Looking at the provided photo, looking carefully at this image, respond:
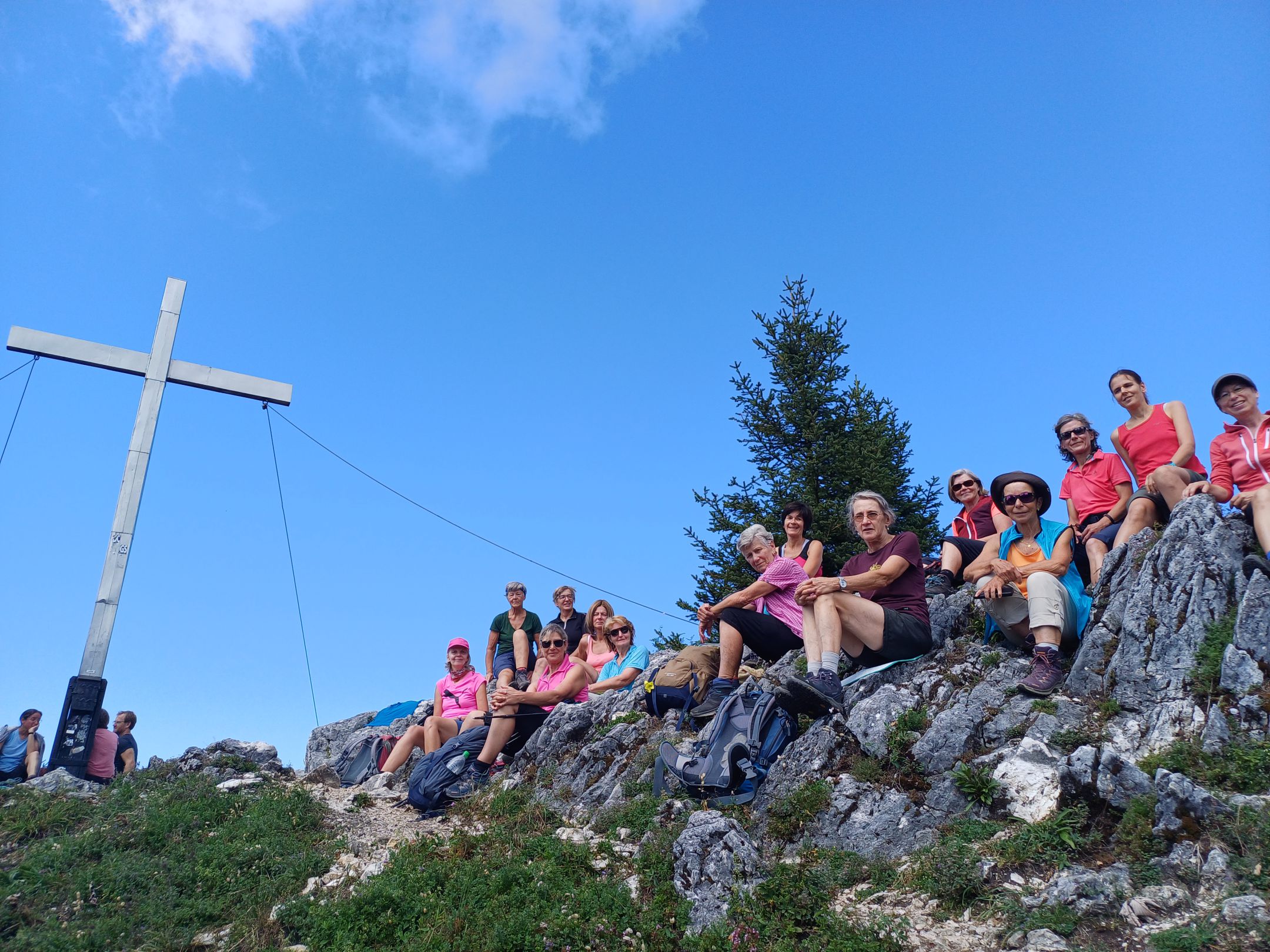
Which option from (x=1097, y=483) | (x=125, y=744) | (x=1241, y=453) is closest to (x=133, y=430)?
Answer: (x=125, y=744)

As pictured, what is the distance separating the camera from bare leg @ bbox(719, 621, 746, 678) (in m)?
8.37

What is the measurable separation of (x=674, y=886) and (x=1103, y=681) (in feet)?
11.6

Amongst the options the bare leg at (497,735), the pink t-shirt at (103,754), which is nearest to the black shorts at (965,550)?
the bare leg at (497,735)

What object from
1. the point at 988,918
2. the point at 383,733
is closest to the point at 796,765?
the point at 988,918

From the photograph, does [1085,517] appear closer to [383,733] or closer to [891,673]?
[891,673]

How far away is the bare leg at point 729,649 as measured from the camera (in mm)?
8367

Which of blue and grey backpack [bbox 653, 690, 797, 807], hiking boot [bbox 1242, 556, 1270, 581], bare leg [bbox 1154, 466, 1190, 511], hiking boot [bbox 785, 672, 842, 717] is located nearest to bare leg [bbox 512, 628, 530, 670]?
blue and grey backpack [bbox 653, 690, 797, 807]

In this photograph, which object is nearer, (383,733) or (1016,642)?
(1016,642)

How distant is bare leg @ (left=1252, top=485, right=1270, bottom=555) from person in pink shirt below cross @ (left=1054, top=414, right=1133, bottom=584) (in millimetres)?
1371

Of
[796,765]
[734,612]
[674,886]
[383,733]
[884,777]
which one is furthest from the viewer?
[383,733]

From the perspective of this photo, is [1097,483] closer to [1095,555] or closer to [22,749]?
[1095,555]

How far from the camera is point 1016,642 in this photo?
300 inches

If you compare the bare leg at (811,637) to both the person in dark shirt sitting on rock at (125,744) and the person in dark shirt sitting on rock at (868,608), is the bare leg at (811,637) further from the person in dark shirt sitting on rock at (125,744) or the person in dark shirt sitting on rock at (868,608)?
the person in dark shirt sitting on rock at (125,744)

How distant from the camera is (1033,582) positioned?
283 inches
